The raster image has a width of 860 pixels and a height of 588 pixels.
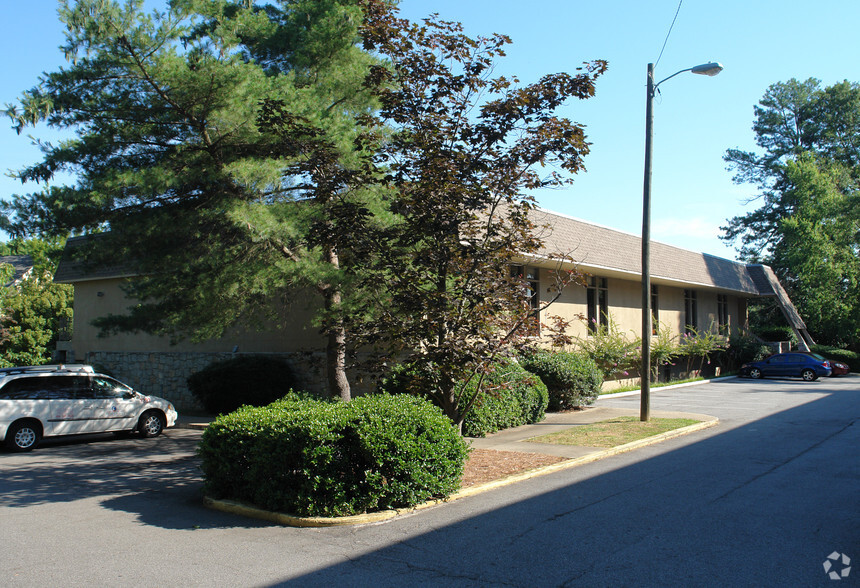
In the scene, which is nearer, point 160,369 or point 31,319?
point 160,369

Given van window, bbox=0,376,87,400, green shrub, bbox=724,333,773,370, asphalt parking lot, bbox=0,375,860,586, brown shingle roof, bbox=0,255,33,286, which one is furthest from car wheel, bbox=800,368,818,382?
brown shingle roof, bbox=0,255,33,286

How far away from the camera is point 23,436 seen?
1376cm

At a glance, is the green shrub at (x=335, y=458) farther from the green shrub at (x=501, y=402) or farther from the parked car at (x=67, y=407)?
the parked car at (x=67, y=407)

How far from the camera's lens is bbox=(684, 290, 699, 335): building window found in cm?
3291

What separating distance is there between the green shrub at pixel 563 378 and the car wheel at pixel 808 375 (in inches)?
735

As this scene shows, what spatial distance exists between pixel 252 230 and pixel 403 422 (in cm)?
520

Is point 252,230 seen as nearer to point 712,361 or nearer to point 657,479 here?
point 657,479

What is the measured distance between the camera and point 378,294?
12742 millimetres

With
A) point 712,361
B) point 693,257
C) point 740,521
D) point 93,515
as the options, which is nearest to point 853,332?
point 712,361

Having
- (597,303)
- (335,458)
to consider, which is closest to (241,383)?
(335,458)

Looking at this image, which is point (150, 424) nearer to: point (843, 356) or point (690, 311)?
point (690, 311)

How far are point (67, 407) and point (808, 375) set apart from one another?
103 ft

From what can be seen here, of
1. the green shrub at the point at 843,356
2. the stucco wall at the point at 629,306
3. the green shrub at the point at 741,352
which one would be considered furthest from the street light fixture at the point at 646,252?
the green shrub at the point at 843,356

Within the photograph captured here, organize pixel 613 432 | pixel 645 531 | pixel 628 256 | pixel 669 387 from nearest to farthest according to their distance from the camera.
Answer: pixel 645 531 < pixel 613 432 < pixel 628 256 < pixel 669 387
